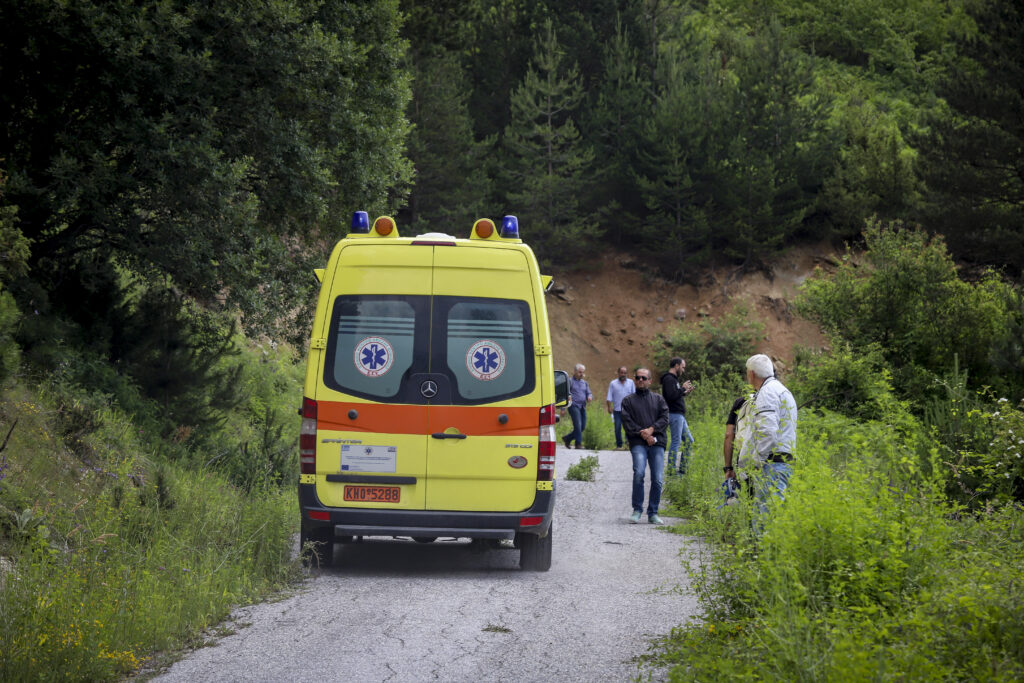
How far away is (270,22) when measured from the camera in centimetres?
1517

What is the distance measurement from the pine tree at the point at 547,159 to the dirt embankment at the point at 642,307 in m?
3.47

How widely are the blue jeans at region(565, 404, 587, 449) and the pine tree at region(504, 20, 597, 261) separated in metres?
17.0

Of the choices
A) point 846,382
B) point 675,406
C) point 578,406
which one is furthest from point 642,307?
point 675,406

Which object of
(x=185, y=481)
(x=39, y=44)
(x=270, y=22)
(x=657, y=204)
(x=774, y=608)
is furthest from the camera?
(x=657, y=204)

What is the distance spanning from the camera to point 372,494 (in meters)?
9.32

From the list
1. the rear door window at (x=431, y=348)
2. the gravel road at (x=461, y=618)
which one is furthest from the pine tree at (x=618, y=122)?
the rear door window at (x=431, y=348)

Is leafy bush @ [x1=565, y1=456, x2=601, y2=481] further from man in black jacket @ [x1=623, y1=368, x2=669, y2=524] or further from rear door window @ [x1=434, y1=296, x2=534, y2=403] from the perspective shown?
rear door window @ [x1=434, y1=296, x2=534, y2=403]

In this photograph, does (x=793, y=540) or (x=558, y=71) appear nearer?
(x=793, y=540)

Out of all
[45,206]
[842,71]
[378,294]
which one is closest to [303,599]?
[378,294]

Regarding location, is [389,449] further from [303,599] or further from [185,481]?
[185,481]

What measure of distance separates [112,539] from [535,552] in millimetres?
3680

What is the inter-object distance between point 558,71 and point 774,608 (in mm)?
40671

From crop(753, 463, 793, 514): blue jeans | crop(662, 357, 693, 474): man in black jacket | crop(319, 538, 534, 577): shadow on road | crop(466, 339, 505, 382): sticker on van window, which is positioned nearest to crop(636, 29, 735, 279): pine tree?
crop(662, 357, 693, 474): man in black jacket

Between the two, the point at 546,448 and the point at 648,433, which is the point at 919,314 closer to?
the point at 648,433
